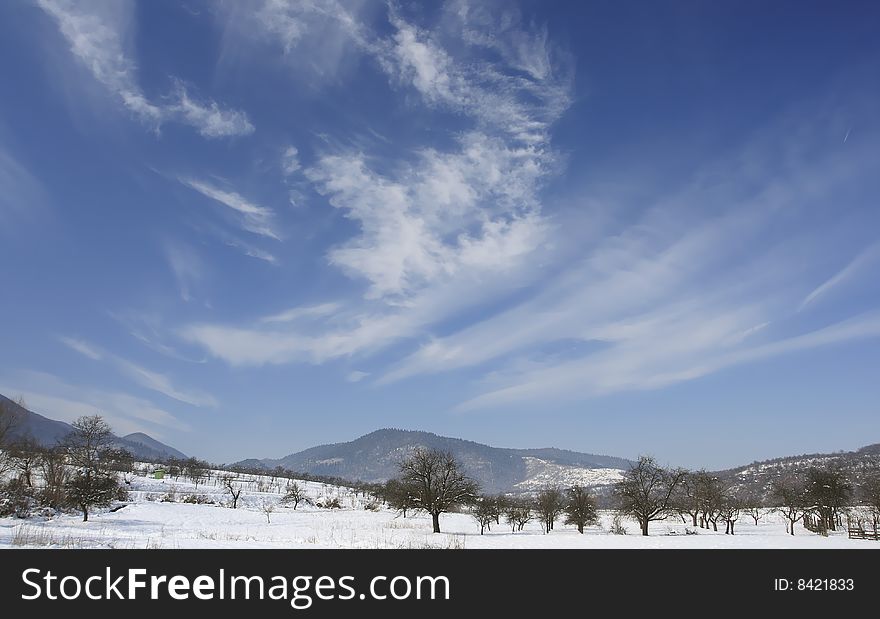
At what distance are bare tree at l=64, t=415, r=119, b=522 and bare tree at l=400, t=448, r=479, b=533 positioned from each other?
3048cm

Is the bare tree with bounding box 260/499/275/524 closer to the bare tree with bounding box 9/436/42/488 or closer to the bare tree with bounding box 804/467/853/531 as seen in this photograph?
the bare tree with bounding box 9/436/42/488

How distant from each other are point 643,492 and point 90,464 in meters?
65.2

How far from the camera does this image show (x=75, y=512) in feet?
166

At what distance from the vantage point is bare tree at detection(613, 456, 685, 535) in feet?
179

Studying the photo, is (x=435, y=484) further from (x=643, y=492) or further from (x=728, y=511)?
(x=728, y=511)

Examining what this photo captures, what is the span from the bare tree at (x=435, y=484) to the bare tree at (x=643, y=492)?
18298 millimetres

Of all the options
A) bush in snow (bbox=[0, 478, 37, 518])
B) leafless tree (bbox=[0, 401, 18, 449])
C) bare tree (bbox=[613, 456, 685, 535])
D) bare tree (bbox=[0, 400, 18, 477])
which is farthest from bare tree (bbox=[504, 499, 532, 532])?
leafless tree (bbox=[0, 401, 18, 449])

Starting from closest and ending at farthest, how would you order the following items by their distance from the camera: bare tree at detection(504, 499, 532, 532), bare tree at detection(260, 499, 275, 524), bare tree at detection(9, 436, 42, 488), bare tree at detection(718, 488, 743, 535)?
bare tree at detection(9, 436, 42, 488) < bare tree at detection(260, 499, 275, 524) < bare tree at detection(718, 488, 743, 535) < bare tree at detection(504, 499, 532, 532)
